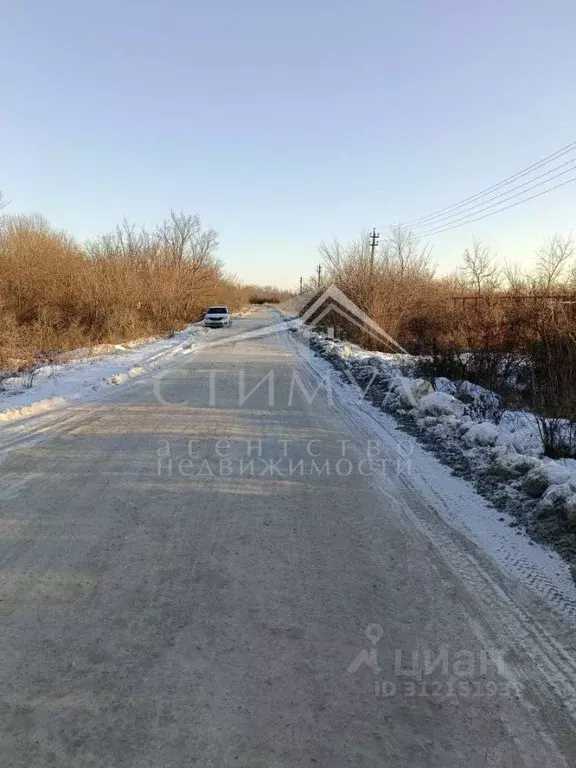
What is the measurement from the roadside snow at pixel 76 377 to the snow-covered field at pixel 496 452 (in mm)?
6199

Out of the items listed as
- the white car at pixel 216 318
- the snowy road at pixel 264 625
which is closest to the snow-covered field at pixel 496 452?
the snowy road at pixel 264 625

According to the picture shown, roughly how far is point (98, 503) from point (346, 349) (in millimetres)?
15098

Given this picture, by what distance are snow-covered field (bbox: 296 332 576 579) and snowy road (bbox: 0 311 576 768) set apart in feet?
1.42

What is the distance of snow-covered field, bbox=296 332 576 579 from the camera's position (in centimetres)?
452

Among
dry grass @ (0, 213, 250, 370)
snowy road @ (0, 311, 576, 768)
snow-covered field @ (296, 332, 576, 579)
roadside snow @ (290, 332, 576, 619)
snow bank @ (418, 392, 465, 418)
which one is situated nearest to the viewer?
snowy road @ (0, 311, 576, 768)

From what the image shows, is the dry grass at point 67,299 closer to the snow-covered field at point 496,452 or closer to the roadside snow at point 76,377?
the roadside snow at point 76,377

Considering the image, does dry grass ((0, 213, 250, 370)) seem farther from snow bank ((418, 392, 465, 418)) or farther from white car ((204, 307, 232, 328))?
snow bank ((418, 392, 465, 418))

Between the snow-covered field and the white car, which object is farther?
the white car

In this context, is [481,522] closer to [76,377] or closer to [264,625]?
[264,625]

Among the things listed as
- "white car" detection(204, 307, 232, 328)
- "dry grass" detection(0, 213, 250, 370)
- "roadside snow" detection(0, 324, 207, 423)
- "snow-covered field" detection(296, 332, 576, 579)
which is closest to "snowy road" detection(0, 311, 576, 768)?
"snow-covered field" detection(296, 332, 576, 579)

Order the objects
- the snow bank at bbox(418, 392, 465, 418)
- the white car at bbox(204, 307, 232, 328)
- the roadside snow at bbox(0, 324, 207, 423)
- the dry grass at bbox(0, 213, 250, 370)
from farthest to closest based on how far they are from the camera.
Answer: the white car at bbox(204, 307, 232, 328) → the dry grass at bbox(0, 213, 250, 370) → the roadside snow at bbox(0, 324, 207, 423) → the snow bank at bbox(418, 392, 465, 418)

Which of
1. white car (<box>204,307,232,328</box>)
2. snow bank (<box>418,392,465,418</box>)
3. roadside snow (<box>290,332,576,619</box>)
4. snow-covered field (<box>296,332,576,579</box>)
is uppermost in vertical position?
white car (<box>204,307,232,328</box>)

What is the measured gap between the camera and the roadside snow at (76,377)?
9.57m

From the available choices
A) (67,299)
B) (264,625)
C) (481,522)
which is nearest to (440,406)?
(481,522)
